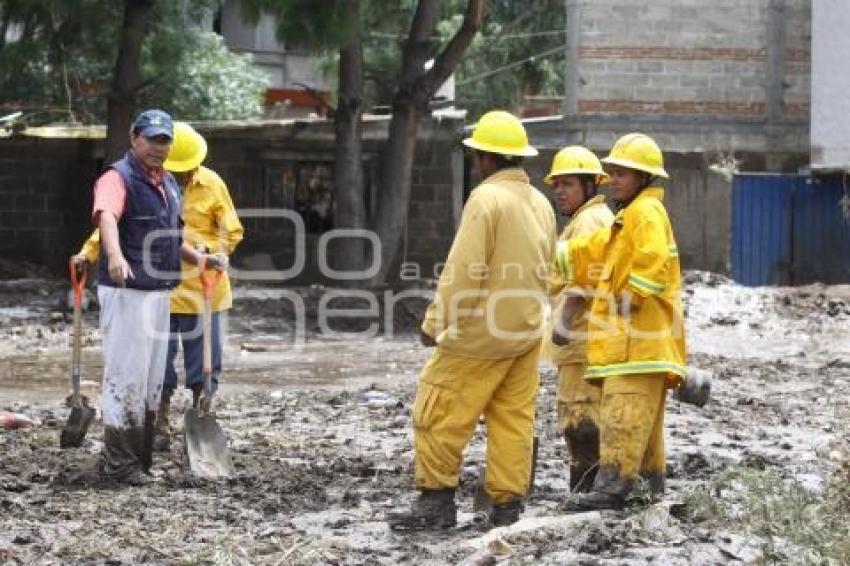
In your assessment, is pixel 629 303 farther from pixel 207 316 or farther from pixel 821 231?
pixel 821 231

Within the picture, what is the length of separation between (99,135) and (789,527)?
16275 millimetres

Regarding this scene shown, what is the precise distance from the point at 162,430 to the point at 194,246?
42.2 inches

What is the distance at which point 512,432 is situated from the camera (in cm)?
669

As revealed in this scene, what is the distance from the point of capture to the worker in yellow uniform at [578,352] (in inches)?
282

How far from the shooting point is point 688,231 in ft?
65.6

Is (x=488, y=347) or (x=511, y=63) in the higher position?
(x=511, y=63)

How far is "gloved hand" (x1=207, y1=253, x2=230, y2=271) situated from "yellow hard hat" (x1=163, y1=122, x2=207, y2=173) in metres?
0.64

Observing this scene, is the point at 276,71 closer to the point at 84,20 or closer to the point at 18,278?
the point at 18,278

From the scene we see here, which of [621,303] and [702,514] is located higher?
[621,303]

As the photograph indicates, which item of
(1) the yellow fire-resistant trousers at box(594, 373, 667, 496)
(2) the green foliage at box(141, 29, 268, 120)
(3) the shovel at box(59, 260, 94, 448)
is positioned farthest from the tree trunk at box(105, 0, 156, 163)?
(1) the yellow fire-resistant trousers at box(594, 373, 667, 496)

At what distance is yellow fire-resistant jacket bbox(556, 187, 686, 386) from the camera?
6566 mm

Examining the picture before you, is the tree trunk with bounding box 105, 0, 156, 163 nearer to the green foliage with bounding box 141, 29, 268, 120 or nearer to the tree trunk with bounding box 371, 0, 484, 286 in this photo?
the green foliage with bounding box 141, 29, 268, 120

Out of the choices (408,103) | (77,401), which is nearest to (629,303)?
(77,401)

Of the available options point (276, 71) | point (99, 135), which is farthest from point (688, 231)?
point (276, 71)
